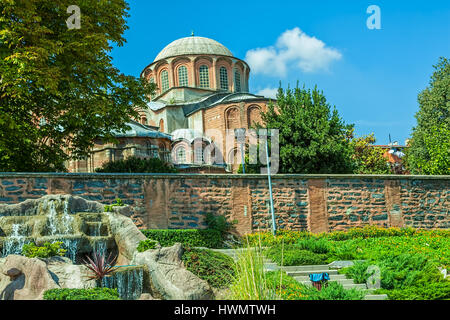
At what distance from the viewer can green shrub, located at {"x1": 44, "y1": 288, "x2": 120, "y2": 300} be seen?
23.8ft

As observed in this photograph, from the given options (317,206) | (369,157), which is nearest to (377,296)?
(317,206)

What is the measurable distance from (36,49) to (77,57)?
194 centimetres

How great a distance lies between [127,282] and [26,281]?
1.64m

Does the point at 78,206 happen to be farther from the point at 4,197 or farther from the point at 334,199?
the point at 334,199

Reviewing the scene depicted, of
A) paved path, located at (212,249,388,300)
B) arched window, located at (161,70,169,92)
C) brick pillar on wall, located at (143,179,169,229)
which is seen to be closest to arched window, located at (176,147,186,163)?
arched window, located at (161,70,169,92)

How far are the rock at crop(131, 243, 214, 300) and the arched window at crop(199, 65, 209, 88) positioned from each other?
32448 mm

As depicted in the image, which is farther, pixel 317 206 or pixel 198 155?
pixel 198 155

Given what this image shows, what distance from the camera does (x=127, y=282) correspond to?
342 inches

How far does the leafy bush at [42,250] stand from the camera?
9023mm

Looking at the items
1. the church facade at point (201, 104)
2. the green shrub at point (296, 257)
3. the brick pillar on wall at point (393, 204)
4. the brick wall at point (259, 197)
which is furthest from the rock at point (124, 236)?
the church facade at point (201, 104)

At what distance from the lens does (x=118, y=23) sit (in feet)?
53.4

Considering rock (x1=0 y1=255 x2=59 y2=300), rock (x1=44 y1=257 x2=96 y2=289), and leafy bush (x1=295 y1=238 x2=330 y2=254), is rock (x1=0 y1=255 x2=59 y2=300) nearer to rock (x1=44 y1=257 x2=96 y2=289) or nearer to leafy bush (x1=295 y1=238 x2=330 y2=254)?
rock (x1=44 y1=257 x2=96 y2=289)

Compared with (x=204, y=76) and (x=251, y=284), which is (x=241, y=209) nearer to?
(x=251, y=284)

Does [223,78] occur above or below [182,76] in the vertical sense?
below
